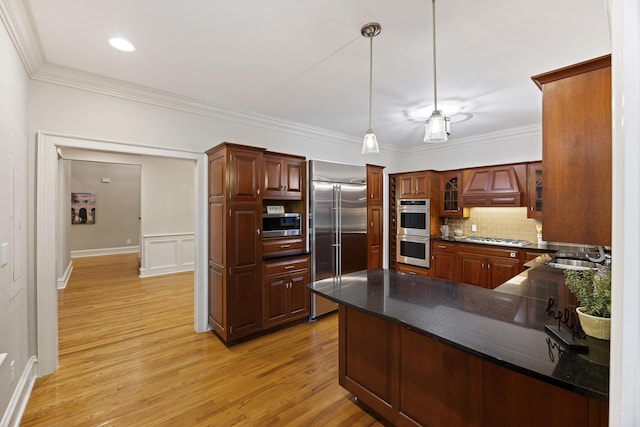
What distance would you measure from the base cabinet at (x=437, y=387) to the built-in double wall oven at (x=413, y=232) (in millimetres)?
3384

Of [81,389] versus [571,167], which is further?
[81,389]

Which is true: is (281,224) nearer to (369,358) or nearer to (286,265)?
(286,265)

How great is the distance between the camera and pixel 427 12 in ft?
6.11

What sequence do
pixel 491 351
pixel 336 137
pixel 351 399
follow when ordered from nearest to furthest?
pixel 491 351, pixel 351 399, pixel 336 137

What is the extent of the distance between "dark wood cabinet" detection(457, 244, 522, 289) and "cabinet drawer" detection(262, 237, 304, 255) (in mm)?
2712

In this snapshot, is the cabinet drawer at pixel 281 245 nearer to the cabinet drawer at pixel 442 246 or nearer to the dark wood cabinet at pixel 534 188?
the cabinet drawer at pixel 442 246

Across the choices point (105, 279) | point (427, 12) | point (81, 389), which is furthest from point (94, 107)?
point (105, 279)

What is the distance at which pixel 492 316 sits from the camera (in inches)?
62.6

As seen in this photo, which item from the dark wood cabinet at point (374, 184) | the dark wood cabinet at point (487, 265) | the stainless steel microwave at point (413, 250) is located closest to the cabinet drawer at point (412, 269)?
the stainless steel microwave at point (413, 250)

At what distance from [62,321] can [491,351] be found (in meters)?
4.82

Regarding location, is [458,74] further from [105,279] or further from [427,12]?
[105,279]

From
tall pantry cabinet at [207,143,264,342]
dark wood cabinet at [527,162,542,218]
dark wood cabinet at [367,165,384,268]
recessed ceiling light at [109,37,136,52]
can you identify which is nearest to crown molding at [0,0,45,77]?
recessed ceiling light at [109,37,136,52]

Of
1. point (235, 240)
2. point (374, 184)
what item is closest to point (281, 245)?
point (235, 240)

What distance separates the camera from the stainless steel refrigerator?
3883 millimetres
